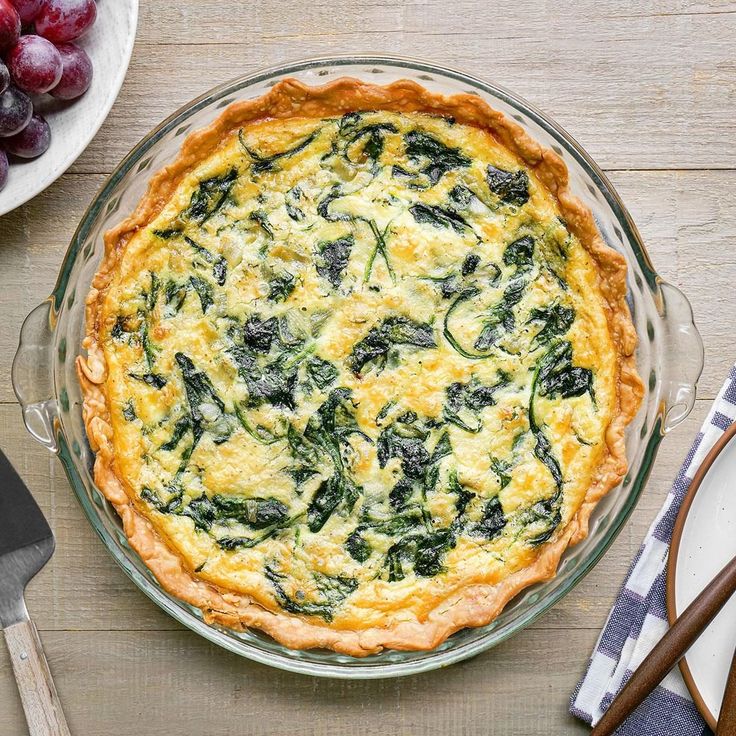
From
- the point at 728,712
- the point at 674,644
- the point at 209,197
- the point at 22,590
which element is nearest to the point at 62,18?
the point at 209,197

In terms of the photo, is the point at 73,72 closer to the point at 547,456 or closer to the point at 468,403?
the point at 468,403

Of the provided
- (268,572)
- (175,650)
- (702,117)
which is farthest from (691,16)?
(175,650)

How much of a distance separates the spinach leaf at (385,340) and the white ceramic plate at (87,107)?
0.96 m

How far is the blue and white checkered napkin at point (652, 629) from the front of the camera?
2.52 meters

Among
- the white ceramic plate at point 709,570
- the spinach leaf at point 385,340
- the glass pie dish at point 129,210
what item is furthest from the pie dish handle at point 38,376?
the white ceramic plate at point 709,570

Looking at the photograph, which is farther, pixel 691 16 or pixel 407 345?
pixel 691 16

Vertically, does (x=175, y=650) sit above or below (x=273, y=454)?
below

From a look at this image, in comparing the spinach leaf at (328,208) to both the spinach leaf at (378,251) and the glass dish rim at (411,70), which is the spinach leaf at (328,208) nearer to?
the spinach leaf at (378,251)

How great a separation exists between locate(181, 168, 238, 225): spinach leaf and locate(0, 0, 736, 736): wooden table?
13.3 inches

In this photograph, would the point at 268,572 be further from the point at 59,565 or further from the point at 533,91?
the point at 533,91

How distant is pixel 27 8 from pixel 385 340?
50.4 inches

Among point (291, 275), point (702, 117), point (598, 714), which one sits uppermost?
point (702, 117)

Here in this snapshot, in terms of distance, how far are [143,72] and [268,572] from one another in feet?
4.89

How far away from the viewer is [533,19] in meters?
2.54
